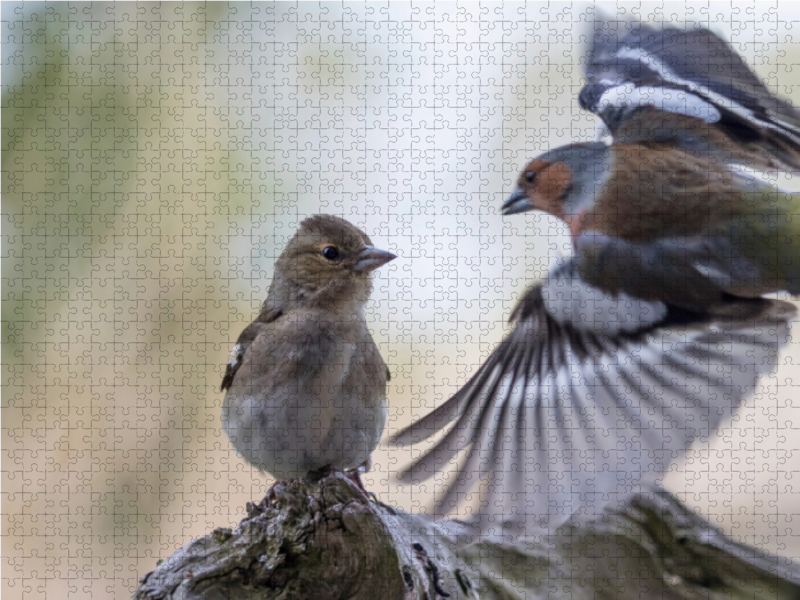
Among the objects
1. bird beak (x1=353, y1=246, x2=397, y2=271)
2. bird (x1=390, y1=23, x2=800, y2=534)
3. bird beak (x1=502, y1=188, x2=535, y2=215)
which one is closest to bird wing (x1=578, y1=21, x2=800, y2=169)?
bird (x1=390, y1=23, x2=800, y2=534)

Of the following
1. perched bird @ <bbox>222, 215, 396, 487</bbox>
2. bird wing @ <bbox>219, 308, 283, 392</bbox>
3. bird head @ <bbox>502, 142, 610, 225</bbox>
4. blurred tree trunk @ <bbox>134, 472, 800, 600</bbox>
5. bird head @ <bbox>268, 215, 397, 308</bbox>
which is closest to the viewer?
blurred tree trunk @ <bbox>134, 472, 800, 600</bbox>

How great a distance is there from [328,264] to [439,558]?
107cm

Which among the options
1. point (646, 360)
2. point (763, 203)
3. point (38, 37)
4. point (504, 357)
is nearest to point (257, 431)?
point (504, 357)

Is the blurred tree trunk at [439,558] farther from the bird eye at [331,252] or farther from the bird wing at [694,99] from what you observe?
the bird wing at [694,99]

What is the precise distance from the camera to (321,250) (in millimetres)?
2635

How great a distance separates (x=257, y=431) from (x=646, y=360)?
1211 millimetres

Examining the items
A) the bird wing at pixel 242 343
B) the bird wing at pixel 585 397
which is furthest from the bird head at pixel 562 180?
the bird wing at pixel 242 343

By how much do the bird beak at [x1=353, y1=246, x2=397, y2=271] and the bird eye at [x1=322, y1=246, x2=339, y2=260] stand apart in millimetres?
86

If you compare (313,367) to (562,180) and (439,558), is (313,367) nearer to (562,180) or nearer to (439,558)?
(439,558)

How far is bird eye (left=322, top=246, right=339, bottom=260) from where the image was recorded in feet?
8.54

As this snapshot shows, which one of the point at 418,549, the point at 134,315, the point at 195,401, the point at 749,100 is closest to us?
the point at 418,549

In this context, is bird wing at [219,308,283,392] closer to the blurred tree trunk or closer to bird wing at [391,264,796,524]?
the blurred tree trunk

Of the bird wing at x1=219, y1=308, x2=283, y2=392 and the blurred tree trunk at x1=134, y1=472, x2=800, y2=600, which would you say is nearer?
the blurred tree trunk at x1=134, y1=472, x2=800, y2=600

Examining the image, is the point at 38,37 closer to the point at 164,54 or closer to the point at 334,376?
the point at 164,54
